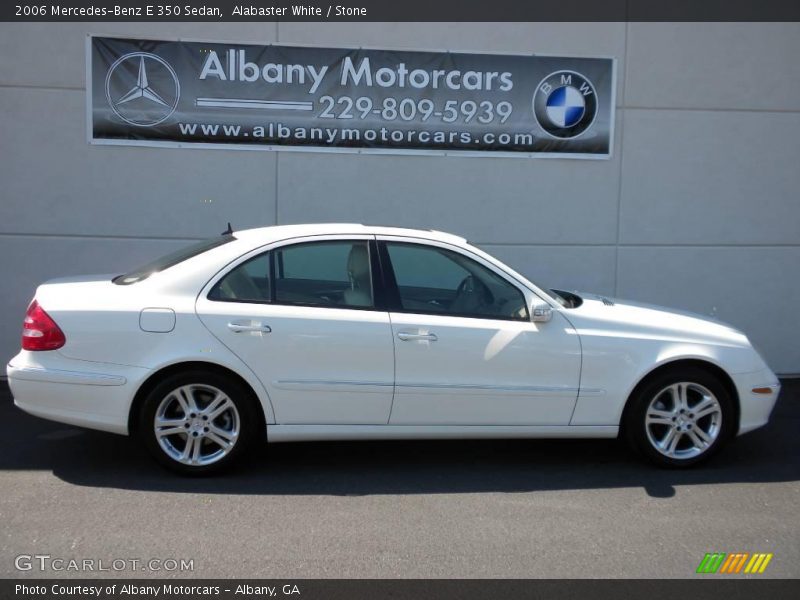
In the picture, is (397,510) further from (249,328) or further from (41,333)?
(41,333)

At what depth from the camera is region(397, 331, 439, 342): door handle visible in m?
4.96

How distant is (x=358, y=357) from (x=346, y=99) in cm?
357

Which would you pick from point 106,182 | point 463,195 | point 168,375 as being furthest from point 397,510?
point 106,182

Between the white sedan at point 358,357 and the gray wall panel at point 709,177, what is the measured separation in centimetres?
309

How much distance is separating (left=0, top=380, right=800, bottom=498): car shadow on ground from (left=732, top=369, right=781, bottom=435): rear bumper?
0.34 meters

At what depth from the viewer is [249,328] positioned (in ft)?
16.0

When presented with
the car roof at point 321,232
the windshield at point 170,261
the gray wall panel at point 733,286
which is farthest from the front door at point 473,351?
the gray wall panel at point 733,286

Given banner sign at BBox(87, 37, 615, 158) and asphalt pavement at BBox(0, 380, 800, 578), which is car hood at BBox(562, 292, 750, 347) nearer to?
asphalt pavement at BBox(0, 380, 800, 578)

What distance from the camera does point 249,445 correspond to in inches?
197

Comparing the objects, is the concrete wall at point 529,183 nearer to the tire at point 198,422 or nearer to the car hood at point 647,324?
the car hood at point 647,324
